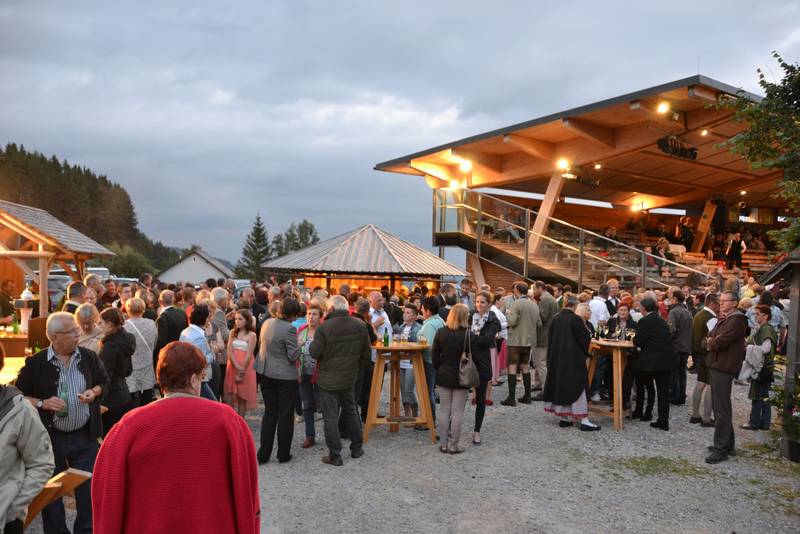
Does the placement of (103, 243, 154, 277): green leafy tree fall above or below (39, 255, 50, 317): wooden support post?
above

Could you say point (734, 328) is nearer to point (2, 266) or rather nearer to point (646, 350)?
point (646, 350)

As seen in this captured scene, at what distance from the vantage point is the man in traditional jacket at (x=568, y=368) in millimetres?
7367

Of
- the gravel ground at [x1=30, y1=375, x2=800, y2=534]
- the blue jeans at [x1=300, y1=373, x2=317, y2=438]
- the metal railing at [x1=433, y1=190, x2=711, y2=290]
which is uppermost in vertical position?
the metal railing at [x1=433, y1=190, x2=711, y2=290]

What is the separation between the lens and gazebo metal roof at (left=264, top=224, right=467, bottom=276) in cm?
1280

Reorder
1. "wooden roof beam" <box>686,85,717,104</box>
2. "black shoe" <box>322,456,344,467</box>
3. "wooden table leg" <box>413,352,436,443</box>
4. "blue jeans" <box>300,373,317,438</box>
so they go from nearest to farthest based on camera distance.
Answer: "black shoe" <box>322,456,344,467</box> → "blue jeans" <box>300,373,317,438</box> → "wooden table leg" <box>413,352,436,443</box> → "wooden roof beam" <box>686,85,717,104</box>

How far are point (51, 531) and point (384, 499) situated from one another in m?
2.63

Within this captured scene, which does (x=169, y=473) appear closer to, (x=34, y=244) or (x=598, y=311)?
(x=598, y=311)

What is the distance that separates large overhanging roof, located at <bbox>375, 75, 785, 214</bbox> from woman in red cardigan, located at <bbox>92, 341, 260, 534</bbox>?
12.3 meters

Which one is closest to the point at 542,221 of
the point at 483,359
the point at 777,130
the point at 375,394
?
the point at 777,130

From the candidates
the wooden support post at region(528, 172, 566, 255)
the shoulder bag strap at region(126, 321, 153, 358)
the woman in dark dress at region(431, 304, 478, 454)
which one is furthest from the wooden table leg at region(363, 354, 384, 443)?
the wooden support post at region(528, 172, 566, 255)

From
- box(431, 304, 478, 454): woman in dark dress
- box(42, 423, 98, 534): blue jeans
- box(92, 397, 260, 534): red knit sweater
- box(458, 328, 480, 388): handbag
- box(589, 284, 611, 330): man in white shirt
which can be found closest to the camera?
box(92, 397, 260, 534): red knit sweater

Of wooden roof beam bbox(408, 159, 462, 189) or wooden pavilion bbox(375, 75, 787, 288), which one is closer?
wooden pavilion bbox(375, 75, 787, 288)

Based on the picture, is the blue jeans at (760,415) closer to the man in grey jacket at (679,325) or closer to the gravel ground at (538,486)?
the gravel ground at (538,486)

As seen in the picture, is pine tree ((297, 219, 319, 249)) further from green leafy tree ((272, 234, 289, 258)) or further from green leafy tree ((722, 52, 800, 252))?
green leafy tree ((722, 52, 800, 252))
